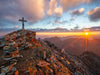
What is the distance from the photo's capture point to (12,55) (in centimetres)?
954

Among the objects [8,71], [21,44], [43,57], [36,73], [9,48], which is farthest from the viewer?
[21,44]

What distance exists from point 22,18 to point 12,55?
1765 cm

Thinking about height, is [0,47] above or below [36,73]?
above

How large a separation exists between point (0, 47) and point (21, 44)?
5146mm

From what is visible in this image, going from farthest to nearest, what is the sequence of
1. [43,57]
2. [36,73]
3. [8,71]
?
[43,57], [36,73], [8,71]

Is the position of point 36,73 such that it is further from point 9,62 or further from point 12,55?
point 12,55

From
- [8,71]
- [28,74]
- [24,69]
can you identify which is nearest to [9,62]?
[8,71]

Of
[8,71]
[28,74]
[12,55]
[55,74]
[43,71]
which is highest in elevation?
[12,55]

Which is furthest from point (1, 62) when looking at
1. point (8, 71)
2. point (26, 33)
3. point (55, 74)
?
point (26, 33)

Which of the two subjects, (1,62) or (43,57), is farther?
(43,57)

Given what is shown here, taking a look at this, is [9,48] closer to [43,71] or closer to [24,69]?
[24,69]

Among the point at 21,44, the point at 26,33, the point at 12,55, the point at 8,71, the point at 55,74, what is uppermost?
the point at 26,33

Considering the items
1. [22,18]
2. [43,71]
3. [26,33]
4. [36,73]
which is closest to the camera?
[36,73]

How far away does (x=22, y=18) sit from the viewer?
2123cm
